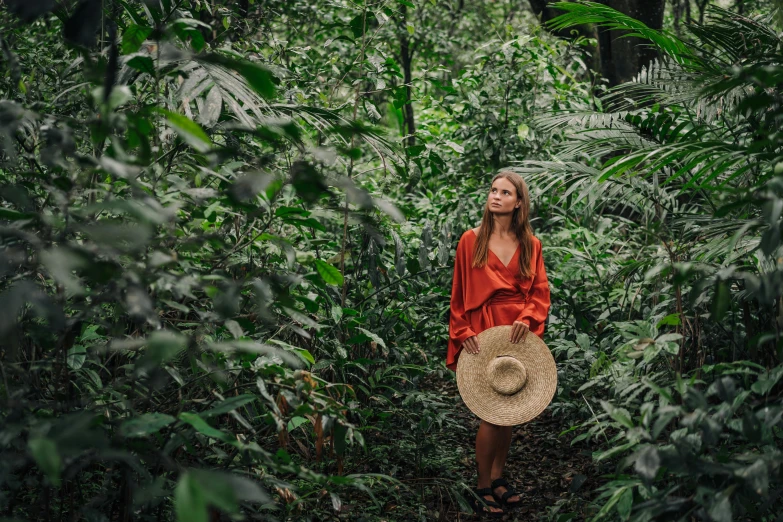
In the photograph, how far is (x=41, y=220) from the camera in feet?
5.17

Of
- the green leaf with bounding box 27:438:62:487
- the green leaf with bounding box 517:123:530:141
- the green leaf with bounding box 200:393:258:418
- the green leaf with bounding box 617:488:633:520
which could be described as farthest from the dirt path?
the green leaf with bounding box 27:438:62:487

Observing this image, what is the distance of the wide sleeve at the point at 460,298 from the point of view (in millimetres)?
3836

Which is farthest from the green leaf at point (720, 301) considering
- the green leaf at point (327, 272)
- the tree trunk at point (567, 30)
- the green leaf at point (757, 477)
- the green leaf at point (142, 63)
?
the tree trunk at point (567, 30)

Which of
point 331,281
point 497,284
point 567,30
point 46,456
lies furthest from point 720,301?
point 567,30

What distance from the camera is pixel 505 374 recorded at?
12.0 ft

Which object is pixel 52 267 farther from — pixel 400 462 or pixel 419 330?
pixel 419 330

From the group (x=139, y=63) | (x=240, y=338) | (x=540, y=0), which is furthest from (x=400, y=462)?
(x=540, y=0)

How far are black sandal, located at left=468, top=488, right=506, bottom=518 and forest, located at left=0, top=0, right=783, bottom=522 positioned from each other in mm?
74

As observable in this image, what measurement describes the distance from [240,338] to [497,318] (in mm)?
1934

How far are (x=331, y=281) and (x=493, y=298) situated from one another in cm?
157

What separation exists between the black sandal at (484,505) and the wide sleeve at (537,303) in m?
0.85

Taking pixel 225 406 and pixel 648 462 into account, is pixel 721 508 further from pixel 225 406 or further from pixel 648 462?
pixel 225 406

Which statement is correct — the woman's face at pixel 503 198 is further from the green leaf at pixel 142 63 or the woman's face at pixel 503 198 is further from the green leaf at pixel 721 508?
the green leaf at pixel 721 508

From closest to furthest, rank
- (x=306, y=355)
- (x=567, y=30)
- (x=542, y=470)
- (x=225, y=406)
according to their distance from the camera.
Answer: (x=225, y=406), (x=306, y=355), (x=542, y=470), (x=567, y=30)
